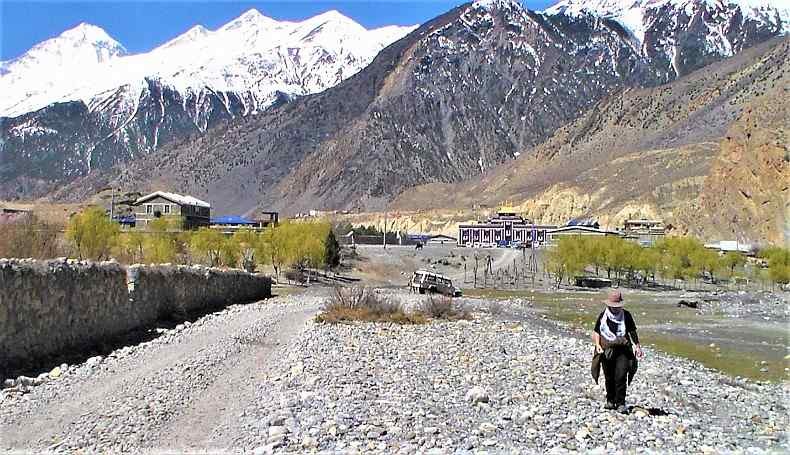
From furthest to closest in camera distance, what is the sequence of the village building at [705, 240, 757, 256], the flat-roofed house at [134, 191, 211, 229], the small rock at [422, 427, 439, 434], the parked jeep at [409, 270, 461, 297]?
1. the village building at [705, 240, 757, 256]
2. the flat-roofed house at [134, 191, 211, 229]
3. the parked jeep at [409, 270, 461, 297]
4. the small rock at [422, 427, 439, 434]

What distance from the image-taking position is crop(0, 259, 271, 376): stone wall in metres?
15.8

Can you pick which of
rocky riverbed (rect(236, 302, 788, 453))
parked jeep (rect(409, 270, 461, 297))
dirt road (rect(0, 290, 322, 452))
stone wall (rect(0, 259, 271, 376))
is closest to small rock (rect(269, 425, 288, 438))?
rocky riverbed (rect(236, 302, 788, 453))

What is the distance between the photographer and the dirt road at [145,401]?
1173cm

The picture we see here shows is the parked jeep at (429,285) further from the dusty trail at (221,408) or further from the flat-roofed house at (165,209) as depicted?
the flat-roofed house at (165,209)

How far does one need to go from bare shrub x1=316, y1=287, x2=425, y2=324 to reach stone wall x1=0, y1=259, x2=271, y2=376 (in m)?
6.98

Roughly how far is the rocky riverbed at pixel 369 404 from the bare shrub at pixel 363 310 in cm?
1049

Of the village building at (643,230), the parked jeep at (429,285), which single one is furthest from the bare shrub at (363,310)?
the village building at (643,230)

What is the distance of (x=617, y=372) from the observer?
550 inches

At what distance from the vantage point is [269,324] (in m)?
31.9

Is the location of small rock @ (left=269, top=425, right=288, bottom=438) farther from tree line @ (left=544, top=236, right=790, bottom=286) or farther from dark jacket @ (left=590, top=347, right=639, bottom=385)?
tree line @ (left=544, top=236, right=790, bottom=286)

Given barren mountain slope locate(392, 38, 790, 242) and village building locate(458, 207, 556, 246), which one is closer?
barren mountain slope locate(392, 38, 790, 242)

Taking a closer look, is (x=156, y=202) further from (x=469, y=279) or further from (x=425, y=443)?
(x=425, y=443)

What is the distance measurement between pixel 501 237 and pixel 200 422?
508 feet

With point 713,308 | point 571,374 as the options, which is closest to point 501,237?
point 713,308
